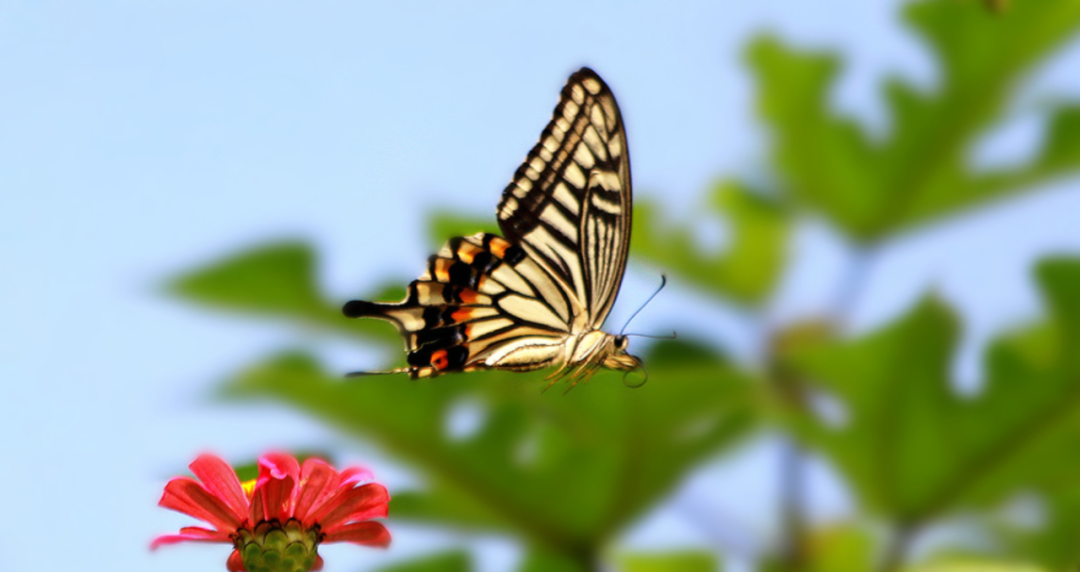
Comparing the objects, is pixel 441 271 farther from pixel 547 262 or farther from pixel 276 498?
pixel 276 498

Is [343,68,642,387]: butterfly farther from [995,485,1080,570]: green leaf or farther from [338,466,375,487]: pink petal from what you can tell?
[995,485,1080,570]: green leaf

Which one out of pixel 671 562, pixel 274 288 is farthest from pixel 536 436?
pixel 274 288

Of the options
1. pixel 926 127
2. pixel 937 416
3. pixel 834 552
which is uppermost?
pixel 926 127

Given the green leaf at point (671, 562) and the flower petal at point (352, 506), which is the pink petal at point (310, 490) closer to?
the flower petal at point (352, 506)

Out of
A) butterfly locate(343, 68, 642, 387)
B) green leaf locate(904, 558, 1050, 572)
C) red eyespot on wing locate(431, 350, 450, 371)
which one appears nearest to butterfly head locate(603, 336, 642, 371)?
butterfly locate(343, 68, 642, 387)

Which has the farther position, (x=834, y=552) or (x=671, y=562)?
(x=671, y=562)

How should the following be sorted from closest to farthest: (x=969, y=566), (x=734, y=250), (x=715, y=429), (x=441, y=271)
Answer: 1. (x=441, y=271)
2. (x=969, y=566)
3. (x=715, y=429)
4. (x=734, y=250)

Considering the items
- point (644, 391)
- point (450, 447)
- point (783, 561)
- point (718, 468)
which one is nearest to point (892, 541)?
point (783, 561)
